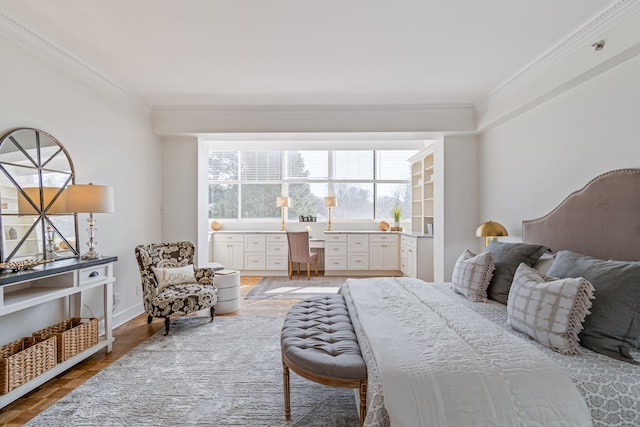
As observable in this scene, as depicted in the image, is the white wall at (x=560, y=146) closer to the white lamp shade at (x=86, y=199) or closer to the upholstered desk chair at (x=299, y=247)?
the upholstered desk chair at (x=299, y=247)

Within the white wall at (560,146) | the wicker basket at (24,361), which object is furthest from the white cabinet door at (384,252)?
the wicker basket at (24,361)

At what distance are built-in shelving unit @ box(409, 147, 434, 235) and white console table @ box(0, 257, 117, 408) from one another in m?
4.69

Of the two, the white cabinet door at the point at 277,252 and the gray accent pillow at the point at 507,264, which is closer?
the gray accent pillow at the point at 507,264

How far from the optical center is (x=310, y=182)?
267 inches

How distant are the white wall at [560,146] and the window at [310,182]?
8.94ft

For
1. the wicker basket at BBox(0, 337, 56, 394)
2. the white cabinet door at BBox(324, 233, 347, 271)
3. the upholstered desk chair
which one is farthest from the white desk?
the wicker basket at BBox(0, 337, 56, 394)

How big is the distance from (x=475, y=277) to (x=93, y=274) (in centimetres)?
305

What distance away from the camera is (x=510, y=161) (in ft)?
11.9

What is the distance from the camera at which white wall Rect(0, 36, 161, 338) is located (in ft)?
8.06

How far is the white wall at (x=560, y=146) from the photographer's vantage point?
2.26 meters

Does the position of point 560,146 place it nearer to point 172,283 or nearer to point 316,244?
point 172,283

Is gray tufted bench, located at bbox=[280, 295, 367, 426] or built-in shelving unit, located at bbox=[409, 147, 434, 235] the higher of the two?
built-in shelving unit, located at bbox=[409, 147, 434, 235]

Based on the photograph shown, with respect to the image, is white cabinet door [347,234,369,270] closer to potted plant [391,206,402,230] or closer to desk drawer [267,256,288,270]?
potted plant [391,206,402,230]

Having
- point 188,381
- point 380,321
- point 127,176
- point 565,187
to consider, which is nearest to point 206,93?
point 127,176
